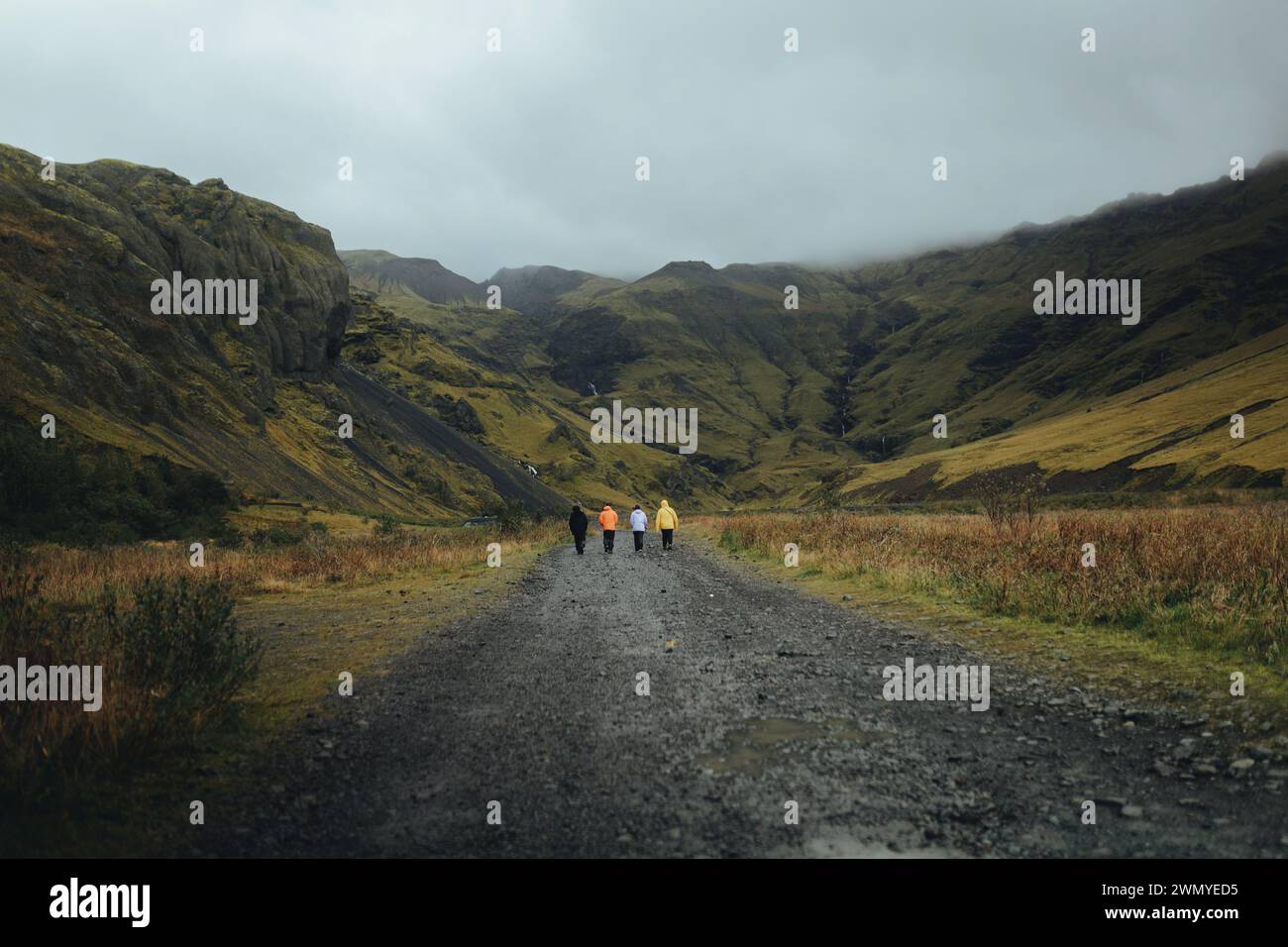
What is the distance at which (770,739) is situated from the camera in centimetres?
559

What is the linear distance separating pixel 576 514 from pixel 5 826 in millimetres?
25691

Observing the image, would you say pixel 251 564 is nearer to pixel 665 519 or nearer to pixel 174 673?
pixel 174 673

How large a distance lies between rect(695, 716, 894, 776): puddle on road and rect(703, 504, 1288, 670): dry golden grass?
4.18 metres

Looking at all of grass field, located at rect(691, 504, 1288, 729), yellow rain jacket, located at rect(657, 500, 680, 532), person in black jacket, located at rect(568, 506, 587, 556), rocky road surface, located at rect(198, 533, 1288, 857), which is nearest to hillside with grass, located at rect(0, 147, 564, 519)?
person in black jacket, located at rect(568, 506, 587, 556)

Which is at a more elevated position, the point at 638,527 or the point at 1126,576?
the point at 638,527

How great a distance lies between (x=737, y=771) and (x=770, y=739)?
0.79 metres

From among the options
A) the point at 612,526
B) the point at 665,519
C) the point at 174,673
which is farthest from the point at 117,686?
the point at 665,519

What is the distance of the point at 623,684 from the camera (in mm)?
7371

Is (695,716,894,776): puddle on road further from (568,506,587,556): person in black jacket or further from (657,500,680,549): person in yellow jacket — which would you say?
(568,506,587,556): person in black jacket

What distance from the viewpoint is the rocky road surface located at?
3848 mm

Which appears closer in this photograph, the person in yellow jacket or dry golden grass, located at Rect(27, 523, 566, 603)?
dry golden grass, located at Rect(27, 523, 566, 603)

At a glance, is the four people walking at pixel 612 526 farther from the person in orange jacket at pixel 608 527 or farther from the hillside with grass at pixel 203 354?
the hillside with grass at pixel 203 354

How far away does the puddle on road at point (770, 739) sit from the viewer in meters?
5.03
